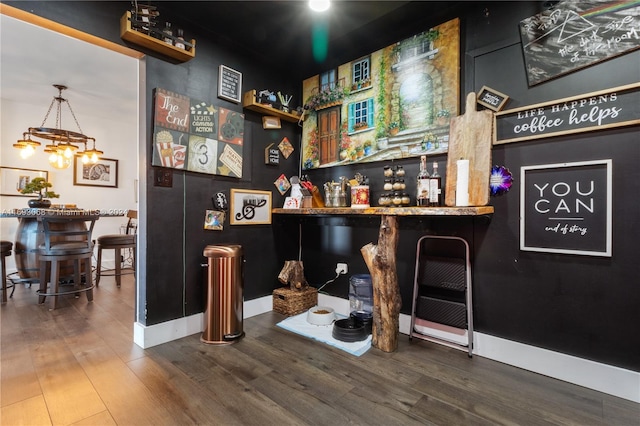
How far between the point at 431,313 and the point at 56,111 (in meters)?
6.36

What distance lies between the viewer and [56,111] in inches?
196

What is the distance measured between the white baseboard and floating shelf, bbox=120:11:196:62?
2102 millimetres

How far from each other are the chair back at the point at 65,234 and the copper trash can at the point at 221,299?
6.50 ft

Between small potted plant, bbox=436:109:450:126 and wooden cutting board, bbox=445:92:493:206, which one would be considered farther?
small potted plant, bbox=436:109:450:126

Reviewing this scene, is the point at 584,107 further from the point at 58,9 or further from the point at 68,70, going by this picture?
the point at 68,70

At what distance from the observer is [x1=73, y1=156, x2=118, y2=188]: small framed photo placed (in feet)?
17.6

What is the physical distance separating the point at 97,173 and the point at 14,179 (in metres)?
1.09

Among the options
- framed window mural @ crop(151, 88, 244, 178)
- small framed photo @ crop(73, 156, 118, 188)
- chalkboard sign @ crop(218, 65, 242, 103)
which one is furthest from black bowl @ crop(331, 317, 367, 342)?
small framed photo @ crop(73, 156, 118, 188)

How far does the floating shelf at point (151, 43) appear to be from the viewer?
2062mm

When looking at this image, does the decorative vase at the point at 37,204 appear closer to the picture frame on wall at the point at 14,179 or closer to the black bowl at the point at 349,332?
the picture frame on wall at the point at 14,179

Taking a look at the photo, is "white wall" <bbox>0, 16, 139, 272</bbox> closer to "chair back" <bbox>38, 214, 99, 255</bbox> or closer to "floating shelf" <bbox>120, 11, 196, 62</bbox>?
"floating shelf" <bbox>120, 11, 196, 62</bbox>

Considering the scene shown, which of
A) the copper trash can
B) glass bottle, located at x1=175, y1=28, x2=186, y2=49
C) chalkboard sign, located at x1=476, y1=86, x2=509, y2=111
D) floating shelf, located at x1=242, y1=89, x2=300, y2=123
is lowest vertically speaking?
the copper trash can

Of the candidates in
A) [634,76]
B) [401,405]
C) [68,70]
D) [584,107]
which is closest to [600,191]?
[584,107]

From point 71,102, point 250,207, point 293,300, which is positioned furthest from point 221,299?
point 71,102
